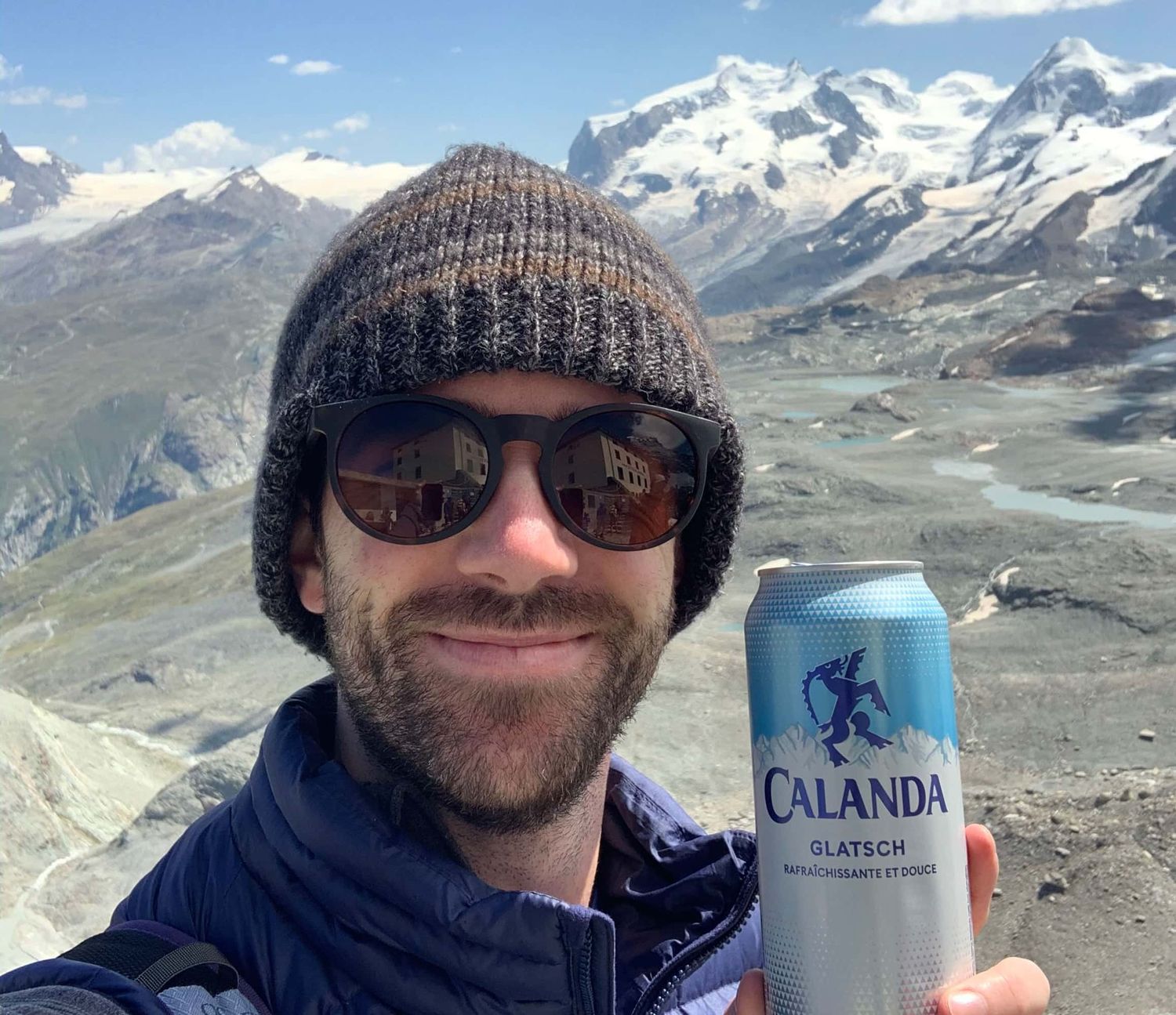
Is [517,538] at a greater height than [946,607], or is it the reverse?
[517,538]

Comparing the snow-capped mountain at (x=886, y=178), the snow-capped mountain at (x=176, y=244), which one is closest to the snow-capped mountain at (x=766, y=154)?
the snow-capped mountain at (x=886, y=178)

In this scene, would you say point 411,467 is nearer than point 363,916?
No

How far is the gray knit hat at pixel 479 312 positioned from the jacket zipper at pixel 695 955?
62 cm

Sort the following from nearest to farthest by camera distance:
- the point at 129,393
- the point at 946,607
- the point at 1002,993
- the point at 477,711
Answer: the point at 1002,993
the point at 477,711
the point at 946,607
the point at 129,393

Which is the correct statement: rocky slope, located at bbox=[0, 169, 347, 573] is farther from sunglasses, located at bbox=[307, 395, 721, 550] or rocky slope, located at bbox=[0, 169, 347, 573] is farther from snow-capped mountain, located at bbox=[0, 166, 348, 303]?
sunglasses, located at bbox=[307, 395, 721, 550]

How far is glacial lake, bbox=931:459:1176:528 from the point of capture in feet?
22.8

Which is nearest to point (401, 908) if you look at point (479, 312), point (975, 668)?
point (479, 312)

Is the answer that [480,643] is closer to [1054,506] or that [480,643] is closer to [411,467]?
[411,467]

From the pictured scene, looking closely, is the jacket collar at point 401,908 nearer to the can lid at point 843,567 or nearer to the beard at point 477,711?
the beard at point 477,711

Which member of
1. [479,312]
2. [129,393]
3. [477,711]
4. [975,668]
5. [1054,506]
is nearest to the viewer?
[477,711]

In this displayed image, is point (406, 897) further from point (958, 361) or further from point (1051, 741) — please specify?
point (958, 361)

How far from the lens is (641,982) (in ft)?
4.47

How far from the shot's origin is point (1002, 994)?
1012 millimetres

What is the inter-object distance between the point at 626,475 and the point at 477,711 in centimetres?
40
